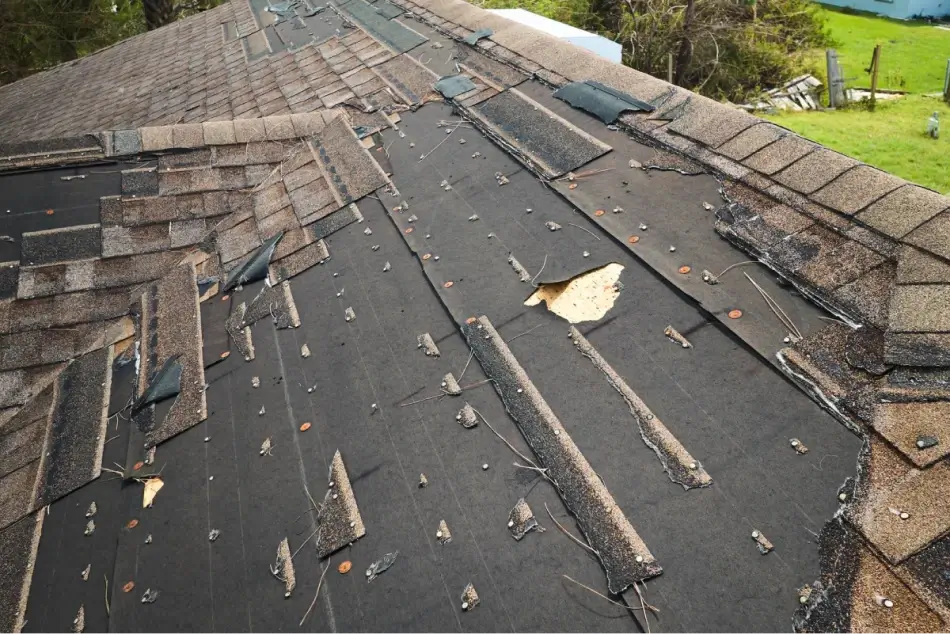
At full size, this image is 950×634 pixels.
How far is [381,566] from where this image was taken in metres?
2.67

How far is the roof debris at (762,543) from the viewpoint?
2197 millimetres

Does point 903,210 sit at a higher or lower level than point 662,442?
higher

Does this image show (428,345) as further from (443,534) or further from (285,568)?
(285,568)

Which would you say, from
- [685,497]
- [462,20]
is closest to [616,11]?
[462,20]

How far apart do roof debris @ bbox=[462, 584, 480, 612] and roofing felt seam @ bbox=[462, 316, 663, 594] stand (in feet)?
1.73

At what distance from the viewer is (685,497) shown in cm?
247

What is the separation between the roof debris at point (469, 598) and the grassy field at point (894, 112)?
17.3 metres

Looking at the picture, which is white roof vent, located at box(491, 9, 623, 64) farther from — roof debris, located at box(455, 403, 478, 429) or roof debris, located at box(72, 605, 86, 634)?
roof debris, located at box(72, 605, 86, 634)

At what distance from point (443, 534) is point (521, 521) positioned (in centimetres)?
38

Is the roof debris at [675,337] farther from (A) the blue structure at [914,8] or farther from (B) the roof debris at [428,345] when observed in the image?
(A) the blue structure at [914,8]

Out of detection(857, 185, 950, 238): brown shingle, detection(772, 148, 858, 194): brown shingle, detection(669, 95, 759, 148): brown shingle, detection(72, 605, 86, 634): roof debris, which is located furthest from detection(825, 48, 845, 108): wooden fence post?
detection(72, 605, 86, 634): roof debris

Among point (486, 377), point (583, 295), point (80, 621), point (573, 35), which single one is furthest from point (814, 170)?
point (573, 35)

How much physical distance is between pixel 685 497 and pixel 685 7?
66.6 feet

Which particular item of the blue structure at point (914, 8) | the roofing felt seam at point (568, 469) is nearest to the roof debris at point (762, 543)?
the roofing felt seam at point (568, 469)
